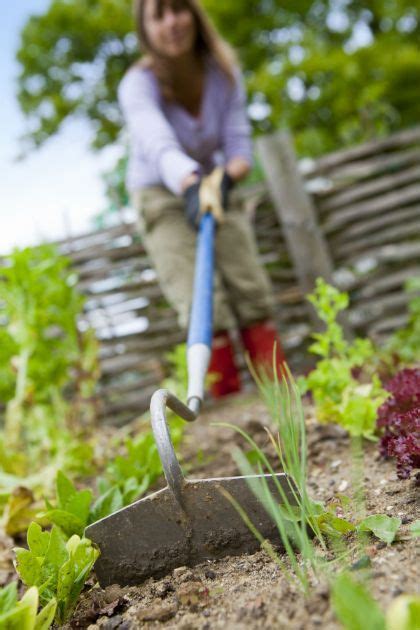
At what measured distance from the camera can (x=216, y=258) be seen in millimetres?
3051

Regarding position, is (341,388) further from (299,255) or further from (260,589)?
(299,255)

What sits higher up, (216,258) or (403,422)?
(216,258)

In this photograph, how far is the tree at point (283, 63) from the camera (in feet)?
21.7

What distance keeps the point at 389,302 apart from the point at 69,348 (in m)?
2.16

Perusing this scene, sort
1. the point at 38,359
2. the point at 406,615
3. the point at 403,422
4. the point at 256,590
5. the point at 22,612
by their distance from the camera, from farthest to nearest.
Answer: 1. the point at 38,359
2. the point at 403,422
3. the point at 256,590
4. the point at 22,612
5. the point at 406,615

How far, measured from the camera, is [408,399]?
122cm

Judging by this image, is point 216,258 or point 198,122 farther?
point 216,258

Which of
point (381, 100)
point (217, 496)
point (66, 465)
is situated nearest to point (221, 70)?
point (66, 465)

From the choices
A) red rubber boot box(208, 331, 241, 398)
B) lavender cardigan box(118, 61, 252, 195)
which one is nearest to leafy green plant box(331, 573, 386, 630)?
lavender cardigan box(118, 61, 252, 195)

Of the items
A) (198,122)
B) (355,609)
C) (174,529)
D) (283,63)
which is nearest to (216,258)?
(198,122)

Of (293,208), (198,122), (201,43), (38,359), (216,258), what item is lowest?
(38,359)

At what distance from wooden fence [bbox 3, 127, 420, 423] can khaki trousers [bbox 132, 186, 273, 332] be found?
2.14ft

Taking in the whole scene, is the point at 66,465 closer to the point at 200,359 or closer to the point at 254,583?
the point at 200,359

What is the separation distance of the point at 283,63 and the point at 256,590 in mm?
6920
